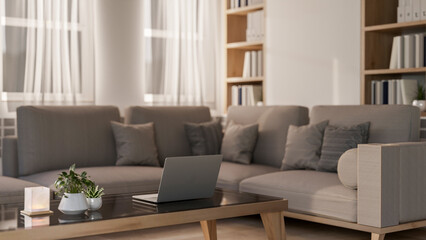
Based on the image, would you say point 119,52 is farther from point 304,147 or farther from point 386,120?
point 386,120

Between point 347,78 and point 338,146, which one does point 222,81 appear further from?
point 338,146

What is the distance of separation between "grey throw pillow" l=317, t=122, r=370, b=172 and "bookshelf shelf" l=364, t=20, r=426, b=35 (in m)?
0.99

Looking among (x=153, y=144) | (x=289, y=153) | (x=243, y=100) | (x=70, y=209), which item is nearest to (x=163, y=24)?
(x=243, y=100)

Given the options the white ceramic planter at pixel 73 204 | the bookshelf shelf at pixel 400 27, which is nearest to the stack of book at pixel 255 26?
the bookshelf shelf at pixel 400 27

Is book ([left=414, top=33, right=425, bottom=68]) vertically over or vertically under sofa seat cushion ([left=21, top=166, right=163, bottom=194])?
over

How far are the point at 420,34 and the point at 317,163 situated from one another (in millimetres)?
1324

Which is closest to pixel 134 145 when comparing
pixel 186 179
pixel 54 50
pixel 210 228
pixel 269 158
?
pixel 269 158

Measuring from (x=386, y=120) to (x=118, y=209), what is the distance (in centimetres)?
218

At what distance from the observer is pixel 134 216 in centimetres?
262

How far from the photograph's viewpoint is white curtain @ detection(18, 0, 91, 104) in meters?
5.10

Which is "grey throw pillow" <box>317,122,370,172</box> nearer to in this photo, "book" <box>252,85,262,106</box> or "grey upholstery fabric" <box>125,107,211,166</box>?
"grey upholstery fabric" <box>125,107,211,166</box>

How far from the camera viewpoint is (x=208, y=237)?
11.3ft

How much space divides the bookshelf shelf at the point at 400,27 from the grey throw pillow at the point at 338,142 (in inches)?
38.9

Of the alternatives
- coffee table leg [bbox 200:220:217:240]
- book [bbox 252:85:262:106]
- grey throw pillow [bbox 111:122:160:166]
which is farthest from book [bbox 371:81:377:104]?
coffee table leg [bbox 200:220:217:240]
